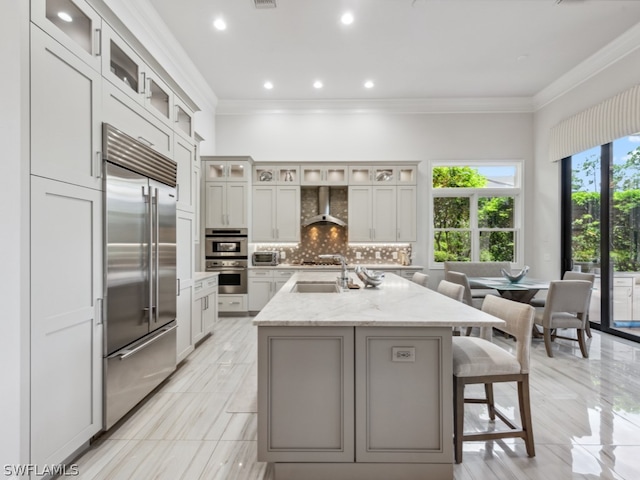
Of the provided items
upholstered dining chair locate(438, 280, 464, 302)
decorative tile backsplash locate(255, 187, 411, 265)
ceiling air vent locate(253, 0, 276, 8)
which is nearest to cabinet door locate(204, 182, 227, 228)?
decorative tile backsplash locate(255, 187, 411, 265)

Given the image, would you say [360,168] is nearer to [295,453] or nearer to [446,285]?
[446,285]

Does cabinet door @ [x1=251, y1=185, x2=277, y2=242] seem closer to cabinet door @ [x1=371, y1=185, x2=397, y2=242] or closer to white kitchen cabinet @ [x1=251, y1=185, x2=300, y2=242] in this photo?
white kitchen cabinet @ [x1=251, y1=185, x2=300, y2=242]

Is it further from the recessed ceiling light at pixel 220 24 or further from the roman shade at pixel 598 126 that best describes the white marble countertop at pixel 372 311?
the roman shade at pixel 598 126

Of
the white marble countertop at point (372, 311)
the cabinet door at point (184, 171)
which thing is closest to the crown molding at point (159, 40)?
the cabinet door at point (184, 171)

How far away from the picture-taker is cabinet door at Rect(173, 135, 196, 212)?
3436 millimetres

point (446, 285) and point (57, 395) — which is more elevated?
point (446, 285)

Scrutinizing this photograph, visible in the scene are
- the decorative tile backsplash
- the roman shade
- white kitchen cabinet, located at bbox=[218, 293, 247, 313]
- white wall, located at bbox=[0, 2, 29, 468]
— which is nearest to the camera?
white wall, located at bbox=[0, 2, 29, 468]

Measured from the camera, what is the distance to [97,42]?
86.0 inches

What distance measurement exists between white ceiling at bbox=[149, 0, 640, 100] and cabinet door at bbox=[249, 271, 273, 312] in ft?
10.6

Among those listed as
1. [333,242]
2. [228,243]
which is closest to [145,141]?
[228,243]

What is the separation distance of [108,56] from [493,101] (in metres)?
6.20

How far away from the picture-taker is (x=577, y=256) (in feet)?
17.8

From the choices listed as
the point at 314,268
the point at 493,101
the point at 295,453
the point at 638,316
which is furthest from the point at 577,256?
the point at 295,453

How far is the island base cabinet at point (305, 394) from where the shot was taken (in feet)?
5.98
